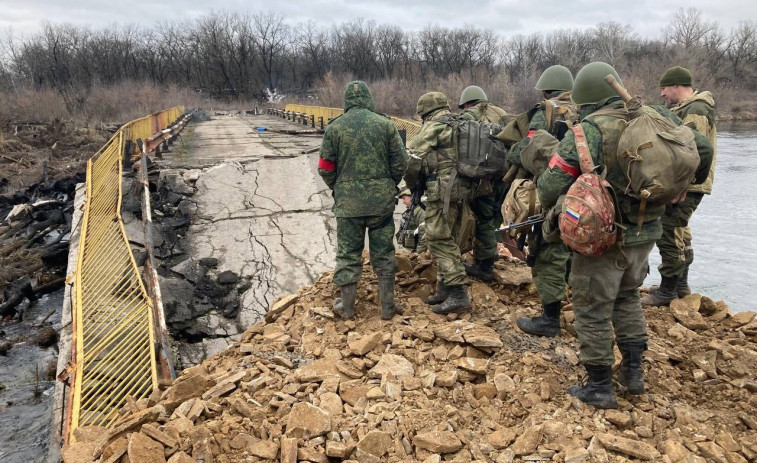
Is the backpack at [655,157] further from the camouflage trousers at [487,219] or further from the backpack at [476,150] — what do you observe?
the camouflage trousers at [487,219]

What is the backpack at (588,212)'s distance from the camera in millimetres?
2523

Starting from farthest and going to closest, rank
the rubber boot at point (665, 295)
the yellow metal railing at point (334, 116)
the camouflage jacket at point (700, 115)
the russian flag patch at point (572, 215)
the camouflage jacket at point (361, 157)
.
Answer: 1. the yellow metal railing at point (334, 116)
2. the rubber boot at point (665, 295)
3. the camouflage jacket at point (700, 115)
4. the camouflage jacket at point (361, 157)
5. the russian flag patch at point (572, 215)

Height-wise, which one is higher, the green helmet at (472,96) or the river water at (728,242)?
the green helmet at (472,96)

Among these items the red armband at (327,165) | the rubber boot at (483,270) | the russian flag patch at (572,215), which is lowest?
the rubber boot at (483,270)

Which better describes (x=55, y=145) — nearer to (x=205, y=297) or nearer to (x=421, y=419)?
(x=205, y=297)

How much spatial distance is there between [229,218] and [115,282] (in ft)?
7.95

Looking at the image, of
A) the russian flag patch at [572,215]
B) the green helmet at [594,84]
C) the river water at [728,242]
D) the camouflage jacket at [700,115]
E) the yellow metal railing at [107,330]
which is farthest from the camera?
the river water at [728,242]

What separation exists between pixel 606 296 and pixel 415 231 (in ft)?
6.89

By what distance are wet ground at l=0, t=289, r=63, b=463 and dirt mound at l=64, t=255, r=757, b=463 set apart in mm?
1693

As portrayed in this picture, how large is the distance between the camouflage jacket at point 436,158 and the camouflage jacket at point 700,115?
192 centimetres

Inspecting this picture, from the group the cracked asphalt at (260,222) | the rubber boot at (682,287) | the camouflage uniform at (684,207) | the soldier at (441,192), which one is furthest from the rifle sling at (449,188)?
the cracked asphalt at (260,222)

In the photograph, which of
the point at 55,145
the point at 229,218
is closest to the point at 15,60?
the point at 55,145

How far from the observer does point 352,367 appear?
10.6ft

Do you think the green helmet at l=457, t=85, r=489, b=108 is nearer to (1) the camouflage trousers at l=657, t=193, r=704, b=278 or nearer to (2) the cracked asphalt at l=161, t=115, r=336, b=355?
(1) the camouflage trousers at l=657, t=193, r=704, b=278
